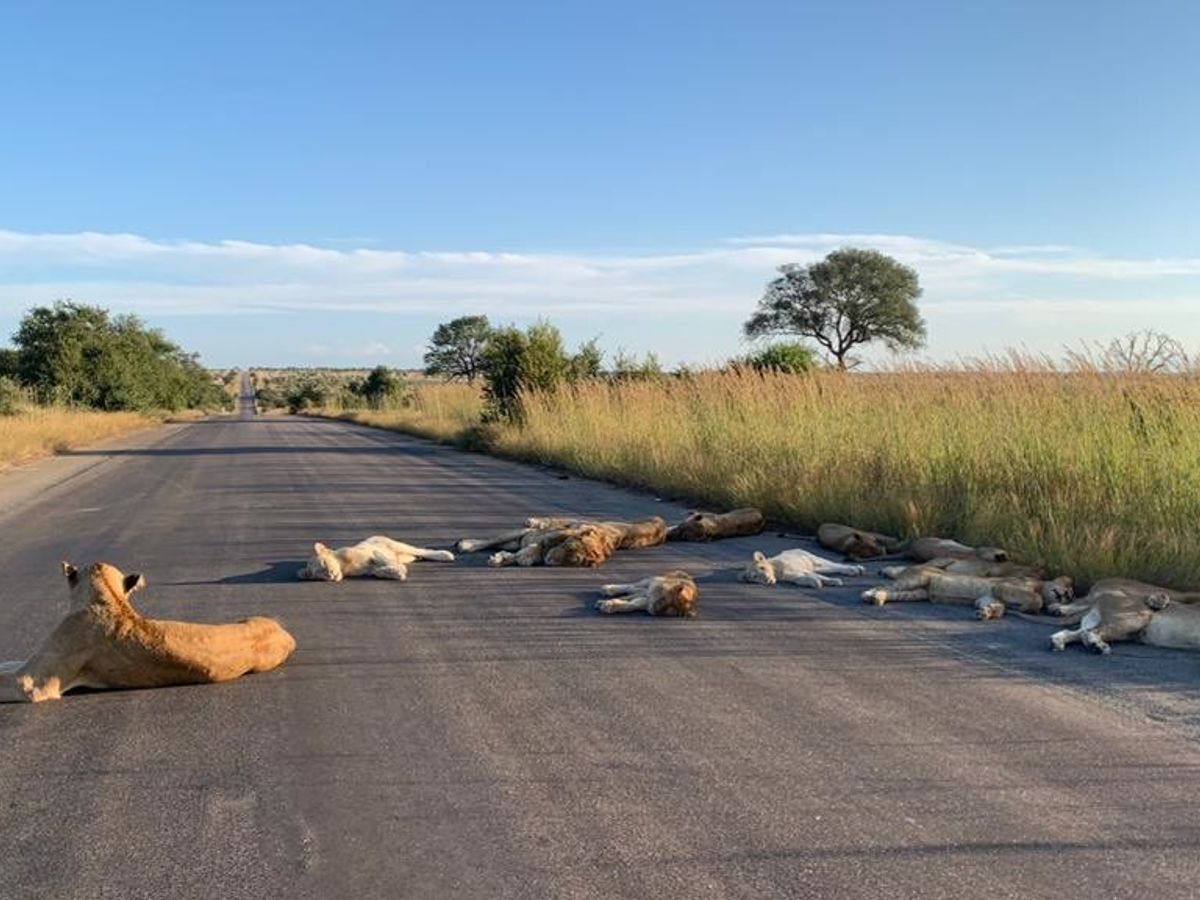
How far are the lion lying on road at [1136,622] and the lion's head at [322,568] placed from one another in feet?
16.7

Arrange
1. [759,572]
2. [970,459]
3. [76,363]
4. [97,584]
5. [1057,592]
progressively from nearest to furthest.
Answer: [97,584] < [1057,592] < [759,572] < [970,459] < [76,363]

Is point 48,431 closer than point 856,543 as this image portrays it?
No

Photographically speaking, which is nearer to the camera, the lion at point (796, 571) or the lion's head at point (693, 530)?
the lion at point (796, 571)

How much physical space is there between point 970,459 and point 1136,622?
4.74m

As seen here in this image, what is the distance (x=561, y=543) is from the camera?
8836mm

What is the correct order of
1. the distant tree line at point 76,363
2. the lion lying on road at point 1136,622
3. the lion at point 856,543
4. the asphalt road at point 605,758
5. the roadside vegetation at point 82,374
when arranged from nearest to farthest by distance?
the asphalt road at point 605,758 < the lion lying on road at point 1136,622 < the lion at point 856,543 < the roadside vegetation at point 82,374 < the distant tree line at point 76,363

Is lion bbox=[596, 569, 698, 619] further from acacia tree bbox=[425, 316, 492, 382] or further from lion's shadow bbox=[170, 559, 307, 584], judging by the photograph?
acacia tree bbox=[425, 316, 492, 382]

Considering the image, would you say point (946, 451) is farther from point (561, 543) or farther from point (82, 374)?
point (82, 374)

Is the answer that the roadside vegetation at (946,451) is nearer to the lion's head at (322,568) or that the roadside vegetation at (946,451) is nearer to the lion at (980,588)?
the lion at (980,588)

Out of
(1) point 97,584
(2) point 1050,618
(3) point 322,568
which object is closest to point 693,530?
(3) point 322,568

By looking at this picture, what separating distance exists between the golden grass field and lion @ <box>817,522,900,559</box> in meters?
0.67

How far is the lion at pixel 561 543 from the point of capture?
8.77 m

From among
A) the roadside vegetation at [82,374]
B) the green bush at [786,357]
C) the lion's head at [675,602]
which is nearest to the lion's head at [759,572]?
the lion's head at [675,602]

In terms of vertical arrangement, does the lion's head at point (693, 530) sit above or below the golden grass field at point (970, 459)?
below
